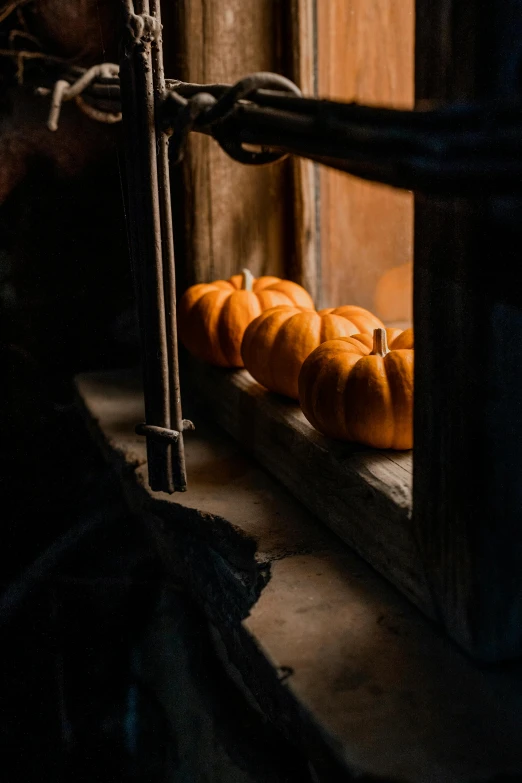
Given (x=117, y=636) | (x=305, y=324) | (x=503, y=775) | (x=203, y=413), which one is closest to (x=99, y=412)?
(x=203, y=413)

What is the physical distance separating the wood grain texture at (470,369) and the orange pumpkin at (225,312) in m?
1.23

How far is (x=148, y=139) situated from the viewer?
1.68 m

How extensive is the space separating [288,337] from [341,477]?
1.74ft

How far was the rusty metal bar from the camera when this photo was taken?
5.41ft

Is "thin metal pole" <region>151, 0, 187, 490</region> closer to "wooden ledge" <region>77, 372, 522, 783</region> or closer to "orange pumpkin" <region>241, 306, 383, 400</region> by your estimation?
"wooden ledge" <region>77, 372, 522, 783</region>

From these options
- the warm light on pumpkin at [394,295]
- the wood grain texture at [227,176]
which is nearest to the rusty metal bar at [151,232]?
the wood grain texture at [227,176]

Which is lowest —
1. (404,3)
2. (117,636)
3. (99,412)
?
(117,636)

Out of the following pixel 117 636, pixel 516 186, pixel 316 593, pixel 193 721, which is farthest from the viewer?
pixel 117 636

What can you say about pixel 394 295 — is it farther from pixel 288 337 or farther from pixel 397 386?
pixel 397 386

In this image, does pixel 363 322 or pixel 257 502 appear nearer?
pixel 257 502

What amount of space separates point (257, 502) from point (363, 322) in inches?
23.3

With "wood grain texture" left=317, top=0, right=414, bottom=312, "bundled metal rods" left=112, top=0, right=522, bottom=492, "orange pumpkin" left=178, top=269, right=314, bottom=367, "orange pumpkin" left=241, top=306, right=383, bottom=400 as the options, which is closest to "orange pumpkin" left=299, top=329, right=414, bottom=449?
"orange pumpkin" left=241, top=306, right=383, bottom=400

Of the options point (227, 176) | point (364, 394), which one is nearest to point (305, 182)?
point (227, 176)

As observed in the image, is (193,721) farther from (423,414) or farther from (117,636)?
(423,414)
